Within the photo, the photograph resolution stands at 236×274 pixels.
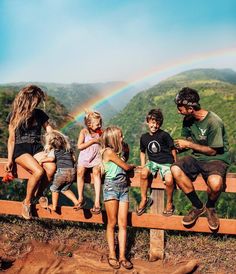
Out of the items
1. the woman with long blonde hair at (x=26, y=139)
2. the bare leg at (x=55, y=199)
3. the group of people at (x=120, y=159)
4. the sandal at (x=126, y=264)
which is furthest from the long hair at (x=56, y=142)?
the sandal at (x=126, y=264)

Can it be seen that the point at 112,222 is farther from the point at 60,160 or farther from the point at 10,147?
the point at 10,147

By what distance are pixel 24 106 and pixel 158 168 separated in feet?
6.79

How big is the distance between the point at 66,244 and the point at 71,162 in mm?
1278

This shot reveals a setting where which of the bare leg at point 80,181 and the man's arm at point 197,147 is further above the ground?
the man's arm at point 197,147

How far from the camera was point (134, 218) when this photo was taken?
5422mm

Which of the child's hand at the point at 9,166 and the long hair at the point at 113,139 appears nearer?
the long hair at the point at 113,139

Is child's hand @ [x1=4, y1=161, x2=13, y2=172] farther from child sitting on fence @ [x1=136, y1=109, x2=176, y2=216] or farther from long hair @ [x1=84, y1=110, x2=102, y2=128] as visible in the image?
child sitting on fence @ [x1=136, y1=109, x2=176, y2=216]

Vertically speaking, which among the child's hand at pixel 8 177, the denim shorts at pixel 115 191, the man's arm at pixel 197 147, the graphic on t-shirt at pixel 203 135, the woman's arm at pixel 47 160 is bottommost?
the denim shorts at pixel 115 191

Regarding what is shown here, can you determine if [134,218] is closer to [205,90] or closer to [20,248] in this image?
[20,248]

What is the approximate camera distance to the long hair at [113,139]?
5.08m

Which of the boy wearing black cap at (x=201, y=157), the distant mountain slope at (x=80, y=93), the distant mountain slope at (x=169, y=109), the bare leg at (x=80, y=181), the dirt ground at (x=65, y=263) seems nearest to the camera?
the boy wearing black cap at (x=201, y=157)

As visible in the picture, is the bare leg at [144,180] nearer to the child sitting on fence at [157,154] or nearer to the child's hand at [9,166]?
the child sitting on fence at [157,154]

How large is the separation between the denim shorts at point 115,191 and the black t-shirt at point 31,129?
1.34m

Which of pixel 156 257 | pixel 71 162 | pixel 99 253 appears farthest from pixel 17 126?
pixel 156 257
